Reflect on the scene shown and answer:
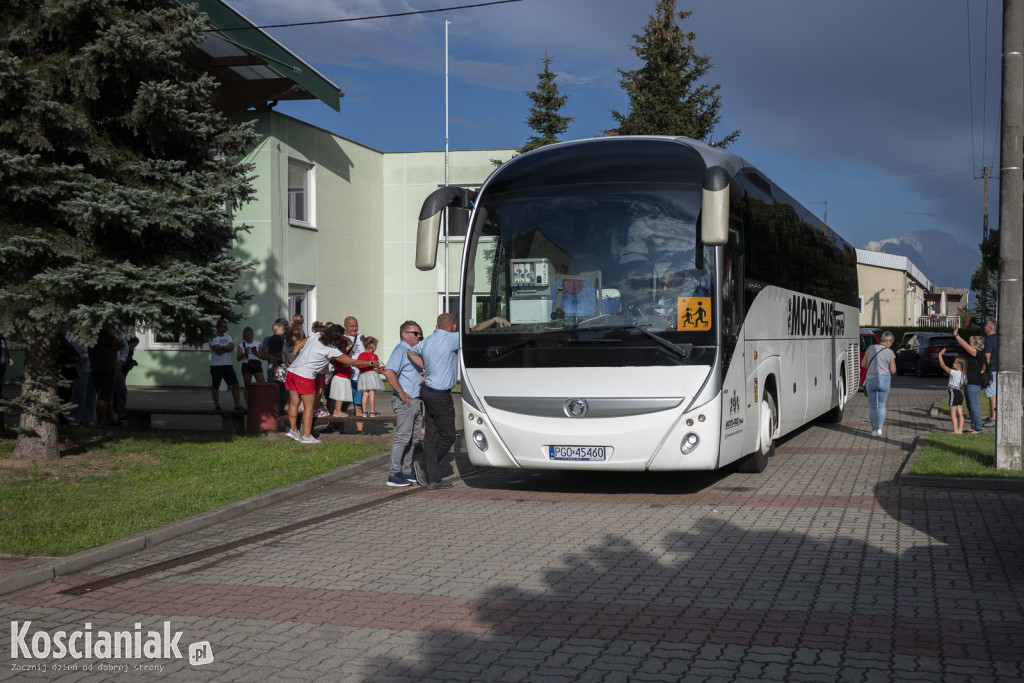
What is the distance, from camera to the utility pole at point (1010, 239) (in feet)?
37.9

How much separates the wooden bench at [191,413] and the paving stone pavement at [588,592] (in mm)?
5348

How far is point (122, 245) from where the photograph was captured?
460 inches

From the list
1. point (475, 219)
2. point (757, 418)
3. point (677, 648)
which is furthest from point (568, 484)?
point (677, 648)

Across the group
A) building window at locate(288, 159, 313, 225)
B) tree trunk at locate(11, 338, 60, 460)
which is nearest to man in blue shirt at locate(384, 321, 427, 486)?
tree trunk at locate(11, 338, 60, 460)

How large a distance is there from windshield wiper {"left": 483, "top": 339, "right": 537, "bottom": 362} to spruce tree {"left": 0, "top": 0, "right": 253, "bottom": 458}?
10.7ft

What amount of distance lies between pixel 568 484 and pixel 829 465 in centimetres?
366

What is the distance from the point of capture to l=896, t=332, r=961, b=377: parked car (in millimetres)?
37812

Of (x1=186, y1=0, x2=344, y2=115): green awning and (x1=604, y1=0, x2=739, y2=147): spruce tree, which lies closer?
(x1=186, y1=0, x2=344, y2=115): green awning

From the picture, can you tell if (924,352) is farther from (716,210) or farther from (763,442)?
(716,210)

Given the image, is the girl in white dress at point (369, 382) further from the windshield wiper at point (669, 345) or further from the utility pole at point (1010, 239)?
the utility pole at point (1010, 239)

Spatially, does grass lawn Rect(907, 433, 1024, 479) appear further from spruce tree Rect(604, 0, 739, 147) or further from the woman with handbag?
spruce tree Rect(604, 0, 739, 147)

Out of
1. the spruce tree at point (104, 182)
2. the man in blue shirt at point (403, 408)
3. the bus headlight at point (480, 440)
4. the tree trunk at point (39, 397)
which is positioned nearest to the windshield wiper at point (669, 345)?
A: the bus headlight at point (480, 440)

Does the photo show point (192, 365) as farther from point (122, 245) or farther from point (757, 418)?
point (757, 418)

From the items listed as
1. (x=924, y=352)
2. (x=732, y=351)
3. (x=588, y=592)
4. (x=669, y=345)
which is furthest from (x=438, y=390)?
(x=924, y=352)
